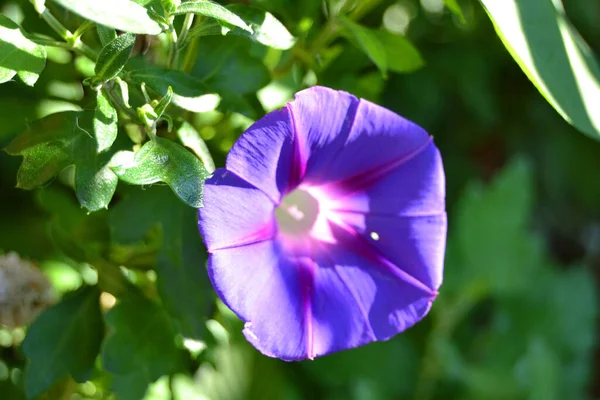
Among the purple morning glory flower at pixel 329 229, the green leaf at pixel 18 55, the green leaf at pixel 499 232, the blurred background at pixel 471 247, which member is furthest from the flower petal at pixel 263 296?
the green leaf at pixel 499 232

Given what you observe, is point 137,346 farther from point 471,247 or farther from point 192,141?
point 471,247

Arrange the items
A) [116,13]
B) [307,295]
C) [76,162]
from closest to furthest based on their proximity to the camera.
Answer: [116,13], [76,162], [307,295]

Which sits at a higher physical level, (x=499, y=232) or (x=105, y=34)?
(x=105, y=34)

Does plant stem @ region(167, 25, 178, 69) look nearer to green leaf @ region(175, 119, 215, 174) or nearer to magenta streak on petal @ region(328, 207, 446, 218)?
green leaf @ region(175, 119, 215, 174)

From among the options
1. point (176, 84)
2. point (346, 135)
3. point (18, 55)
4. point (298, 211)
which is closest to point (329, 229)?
point (298, 211)

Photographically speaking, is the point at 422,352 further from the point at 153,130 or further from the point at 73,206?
the point at 153,130

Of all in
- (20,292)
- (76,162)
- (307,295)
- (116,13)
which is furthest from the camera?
(20,292)

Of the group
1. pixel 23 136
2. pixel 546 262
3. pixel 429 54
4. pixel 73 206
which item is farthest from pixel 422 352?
pixel 23 136
